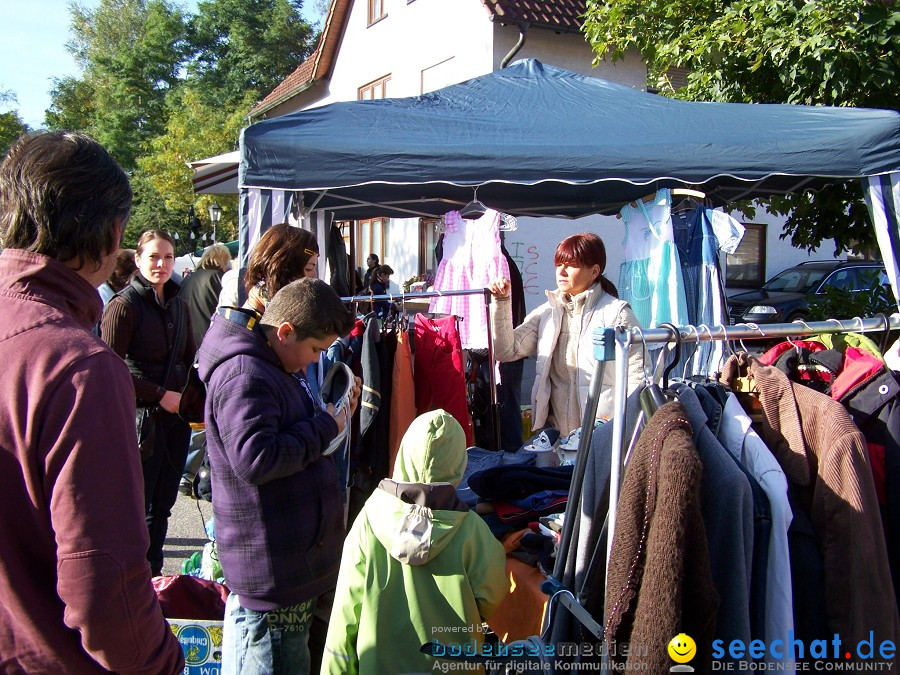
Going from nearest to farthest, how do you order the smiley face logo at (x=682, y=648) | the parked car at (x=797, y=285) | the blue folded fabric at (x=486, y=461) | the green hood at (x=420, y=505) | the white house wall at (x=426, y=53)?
the smiley face logo at (x=682, y=648) < the green hood at (x=420, y=505) < the blue folded fabric at (x=486, y=461) < the white house wall at (x=426, y=53) < the parked car at (x=797, y=285)

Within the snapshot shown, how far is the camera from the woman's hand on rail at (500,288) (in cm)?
367

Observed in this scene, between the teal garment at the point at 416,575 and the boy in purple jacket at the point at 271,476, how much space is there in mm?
154

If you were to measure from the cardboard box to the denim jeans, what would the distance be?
52 cm

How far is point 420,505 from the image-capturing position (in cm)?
192

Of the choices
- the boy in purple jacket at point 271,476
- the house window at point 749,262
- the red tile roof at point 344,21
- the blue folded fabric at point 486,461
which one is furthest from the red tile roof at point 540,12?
the boy in purple jacket at point 271,476

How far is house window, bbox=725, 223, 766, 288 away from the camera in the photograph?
17469mm

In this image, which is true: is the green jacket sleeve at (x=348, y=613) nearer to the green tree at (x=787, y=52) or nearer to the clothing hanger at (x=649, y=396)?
the clothing hanger at (x=649, y=396)

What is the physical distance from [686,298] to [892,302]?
2270 millimetres

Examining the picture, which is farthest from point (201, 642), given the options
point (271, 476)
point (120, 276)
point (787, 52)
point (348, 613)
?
point (787, 52)

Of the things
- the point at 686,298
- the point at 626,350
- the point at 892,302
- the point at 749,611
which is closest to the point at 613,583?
the point at 749,611

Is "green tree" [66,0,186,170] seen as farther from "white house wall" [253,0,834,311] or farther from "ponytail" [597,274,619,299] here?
"ponytail" [597,274,619,299]

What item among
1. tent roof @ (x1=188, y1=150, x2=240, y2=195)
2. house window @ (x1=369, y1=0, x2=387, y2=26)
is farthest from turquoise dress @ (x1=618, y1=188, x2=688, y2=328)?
house window @ (x1=369, y1=0, x2=387, y2=26)

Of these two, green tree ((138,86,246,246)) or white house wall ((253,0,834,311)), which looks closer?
white house wall ((253,0,834,311))

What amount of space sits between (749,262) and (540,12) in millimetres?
8974
